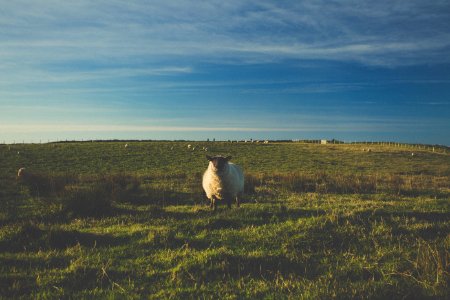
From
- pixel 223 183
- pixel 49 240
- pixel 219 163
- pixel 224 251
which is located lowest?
pixel 49 240

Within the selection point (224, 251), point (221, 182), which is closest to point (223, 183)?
point (221, 182)

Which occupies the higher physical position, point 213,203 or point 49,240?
point 213,203

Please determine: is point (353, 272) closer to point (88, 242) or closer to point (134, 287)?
point (134, 287)

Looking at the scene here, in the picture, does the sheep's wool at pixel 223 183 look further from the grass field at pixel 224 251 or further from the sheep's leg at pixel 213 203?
the grass field at pixel 224 251

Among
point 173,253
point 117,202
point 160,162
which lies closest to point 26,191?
point 117,202

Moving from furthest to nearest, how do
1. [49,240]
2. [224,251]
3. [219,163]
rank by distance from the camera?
[219,163]
[49,240]
[224,251]

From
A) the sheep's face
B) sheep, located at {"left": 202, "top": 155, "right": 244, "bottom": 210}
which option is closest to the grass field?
sheep, located at {"left": 202, "top": 155, "right": 244, "bottom": 210}

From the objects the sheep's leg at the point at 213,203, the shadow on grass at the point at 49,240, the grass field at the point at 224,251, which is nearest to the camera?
the grass field at the point at 224,251

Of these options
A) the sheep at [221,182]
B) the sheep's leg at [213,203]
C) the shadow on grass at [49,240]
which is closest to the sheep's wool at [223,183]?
the sheep at [221,182]

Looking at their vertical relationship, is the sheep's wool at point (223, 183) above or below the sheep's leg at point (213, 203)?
above

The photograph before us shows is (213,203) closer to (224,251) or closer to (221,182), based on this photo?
(221,182)

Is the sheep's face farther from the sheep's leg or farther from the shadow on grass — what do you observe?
the shadow on grass

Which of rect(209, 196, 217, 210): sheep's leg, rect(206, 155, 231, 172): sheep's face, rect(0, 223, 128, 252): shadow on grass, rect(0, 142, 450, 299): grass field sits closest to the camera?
rect(0, 142, 450, 299): grass field

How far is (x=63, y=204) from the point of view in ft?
41.1
